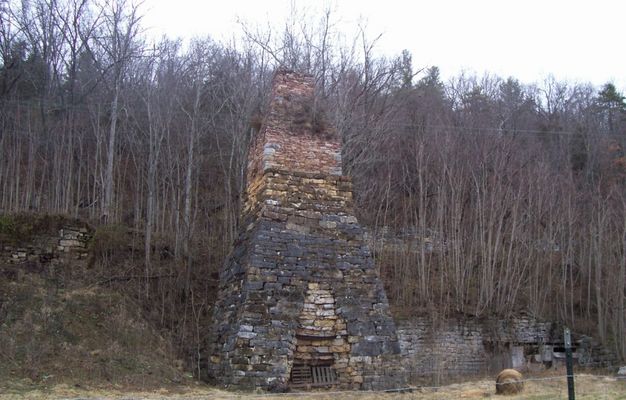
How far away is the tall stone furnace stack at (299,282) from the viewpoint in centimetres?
957

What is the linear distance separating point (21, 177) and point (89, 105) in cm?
320

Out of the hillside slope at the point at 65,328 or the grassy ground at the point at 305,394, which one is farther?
the hillside slope at the point at 65,328

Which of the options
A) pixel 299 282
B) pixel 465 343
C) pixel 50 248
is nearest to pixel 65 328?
pixel 50 248

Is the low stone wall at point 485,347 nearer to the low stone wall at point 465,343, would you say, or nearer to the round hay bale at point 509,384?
the low stone wall at point 465,343

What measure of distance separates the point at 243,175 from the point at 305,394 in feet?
28.8

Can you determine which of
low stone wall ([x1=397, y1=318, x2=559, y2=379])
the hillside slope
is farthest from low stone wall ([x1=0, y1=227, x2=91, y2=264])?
low stone wall ([x1=397, y1=318, x2=559, y2=379])

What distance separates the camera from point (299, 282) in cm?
1005

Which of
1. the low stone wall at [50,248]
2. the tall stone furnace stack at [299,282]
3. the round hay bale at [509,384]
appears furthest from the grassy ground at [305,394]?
the low stone wall at [50,248]

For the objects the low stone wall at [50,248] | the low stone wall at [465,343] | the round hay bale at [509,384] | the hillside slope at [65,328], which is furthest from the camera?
the low stone wall at [465,343]

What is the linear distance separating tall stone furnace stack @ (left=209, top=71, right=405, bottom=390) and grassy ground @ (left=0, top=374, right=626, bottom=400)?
0.47 meters

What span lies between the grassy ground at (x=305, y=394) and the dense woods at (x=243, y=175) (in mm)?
5167

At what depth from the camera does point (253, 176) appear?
11.4 m

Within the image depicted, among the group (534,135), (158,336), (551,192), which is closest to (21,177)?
(158,336)

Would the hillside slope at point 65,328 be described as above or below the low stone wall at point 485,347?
above
